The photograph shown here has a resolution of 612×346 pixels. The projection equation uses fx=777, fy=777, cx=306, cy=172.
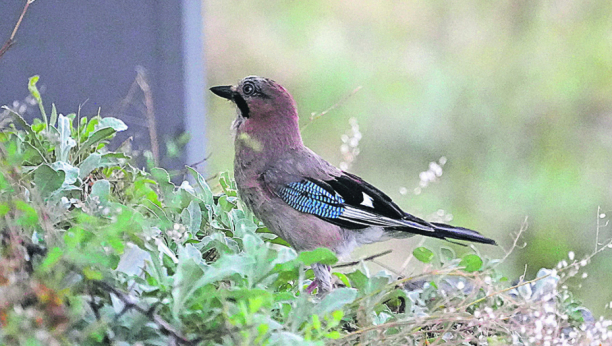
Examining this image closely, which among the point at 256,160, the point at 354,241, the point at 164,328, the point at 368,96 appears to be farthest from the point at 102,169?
the point at 368,96

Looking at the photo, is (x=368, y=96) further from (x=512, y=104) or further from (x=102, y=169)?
(x=102, y=169)

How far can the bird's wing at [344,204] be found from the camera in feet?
3.12

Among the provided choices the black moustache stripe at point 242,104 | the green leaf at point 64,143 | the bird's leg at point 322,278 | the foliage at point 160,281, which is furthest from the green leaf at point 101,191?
the black moustache stripe at point 242,104

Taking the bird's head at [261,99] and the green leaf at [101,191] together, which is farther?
the bird's head at [261,99]

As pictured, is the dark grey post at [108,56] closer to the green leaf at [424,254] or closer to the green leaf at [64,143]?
the green leaf at [64,143]

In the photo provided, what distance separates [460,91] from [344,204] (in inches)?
75.3

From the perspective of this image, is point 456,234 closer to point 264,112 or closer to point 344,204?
point 344,204

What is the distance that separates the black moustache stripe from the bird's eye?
0.01m

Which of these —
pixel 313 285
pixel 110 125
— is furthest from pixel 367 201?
pixel 110 125

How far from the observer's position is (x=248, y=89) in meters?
1.04

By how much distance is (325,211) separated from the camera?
37.4 inches

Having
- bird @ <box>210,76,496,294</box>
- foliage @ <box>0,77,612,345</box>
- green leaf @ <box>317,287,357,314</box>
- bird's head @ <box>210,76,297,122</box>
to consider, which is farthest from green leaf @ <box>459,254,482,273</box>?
bird's head @ <box>210,76,297,122</box>

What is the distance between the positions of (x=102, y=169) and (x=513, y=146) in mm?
2025

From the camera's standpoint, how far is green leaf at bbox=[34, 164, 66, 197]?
2.33 feet
